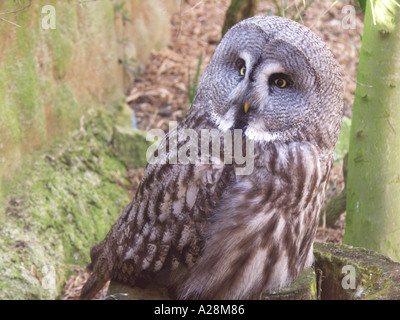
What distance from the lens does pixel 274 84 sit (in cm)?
216

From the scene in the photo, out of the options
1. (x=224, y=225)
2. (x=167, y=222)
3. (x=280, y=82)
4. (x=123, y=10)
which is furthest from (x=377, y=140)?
(x=123, y=10)

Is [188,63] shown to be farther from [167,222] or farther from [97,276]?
[167,222]

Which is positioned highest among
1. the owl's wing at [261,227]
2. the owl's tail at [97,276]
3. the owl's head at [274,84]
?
the owl's head at [274,84]

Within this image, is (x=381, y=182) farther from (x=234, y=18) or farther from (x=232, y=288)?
(x=234, y=18)

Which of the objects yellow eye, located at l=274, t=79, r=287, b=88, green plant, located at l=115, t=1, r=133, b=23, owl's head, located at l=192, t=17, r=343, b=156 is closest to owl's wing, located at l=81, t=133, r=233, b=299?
owl's head, located at l=192, t=17, r=343, b=156

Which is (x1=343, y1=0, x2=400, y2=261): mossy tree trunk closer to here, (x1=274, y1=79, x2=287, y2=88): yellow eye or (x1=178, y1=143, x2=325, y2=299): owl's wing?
(x1=178, y1=143, x2=325, y2=299): owl's wing

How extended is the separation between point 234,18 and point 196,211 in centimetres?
184

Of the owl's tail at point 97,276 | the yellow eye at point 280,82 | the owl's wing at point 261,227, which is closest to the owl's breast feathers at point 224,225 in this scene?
the owl's wing at point 261,227

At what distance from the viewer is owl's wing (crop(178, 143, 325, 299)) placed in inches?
87.4

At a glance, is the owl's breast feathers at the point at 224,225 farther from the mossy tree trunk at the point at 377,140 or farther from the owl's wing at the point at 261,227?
the mossy tree trunk at the point at 377,140

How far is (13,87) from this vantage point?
326cm

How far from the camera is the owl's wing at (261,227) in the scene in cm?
222

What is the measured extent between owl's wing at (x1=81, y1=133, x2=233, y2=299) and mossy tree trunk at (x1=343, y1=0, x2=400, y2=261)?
96cm
